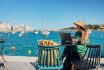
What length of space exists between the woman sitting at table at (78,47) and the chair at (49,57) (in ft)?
2.24

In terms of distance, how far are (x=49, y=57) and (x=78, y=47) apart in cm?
107

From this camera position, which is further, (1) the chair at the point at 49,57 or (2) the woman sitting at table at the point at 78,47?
(2) the woman sitting at table at the point at 78,47

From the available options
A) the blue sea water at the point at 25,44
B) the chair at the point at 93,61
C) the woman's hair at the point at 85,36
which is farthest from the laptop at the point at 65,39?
the chair at the point at 93,61

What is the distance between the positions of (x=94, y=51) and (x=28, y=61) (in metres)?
3.52

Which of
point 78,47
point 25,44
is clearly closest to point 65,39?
point 78,47

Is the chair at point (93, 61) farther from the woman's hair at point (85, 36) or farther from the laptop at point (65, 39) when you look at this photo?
the laptop at point (65, 39)

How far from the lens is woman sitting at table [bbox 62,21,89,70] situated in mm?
6492

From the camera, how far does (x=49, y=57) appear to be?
19.5 ft

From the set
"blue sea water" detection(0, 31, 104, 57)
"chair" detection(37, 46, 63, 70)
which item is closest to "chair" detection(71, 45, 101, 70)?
"chair" detection(37, 46, 63, 70)

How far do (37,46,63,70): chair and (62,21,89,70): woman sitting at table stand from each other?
0.68 meters

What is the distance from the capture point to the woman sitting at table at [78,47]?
649 cm

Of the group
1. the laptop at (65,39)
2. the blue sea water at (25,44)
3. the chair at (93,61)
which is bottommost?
the blue sea water at (25,44)

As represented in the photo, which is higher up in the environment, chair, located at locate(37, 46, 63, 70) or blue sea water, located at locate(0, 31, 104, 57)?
chair, located at locate(37, 46, 63, 70)

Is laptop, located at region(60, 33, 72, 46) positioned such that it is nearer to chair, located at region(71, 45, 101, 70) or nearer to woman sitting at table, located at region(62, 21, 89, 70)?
woman sitting at table, located at region(62, 21, 89, 70)
